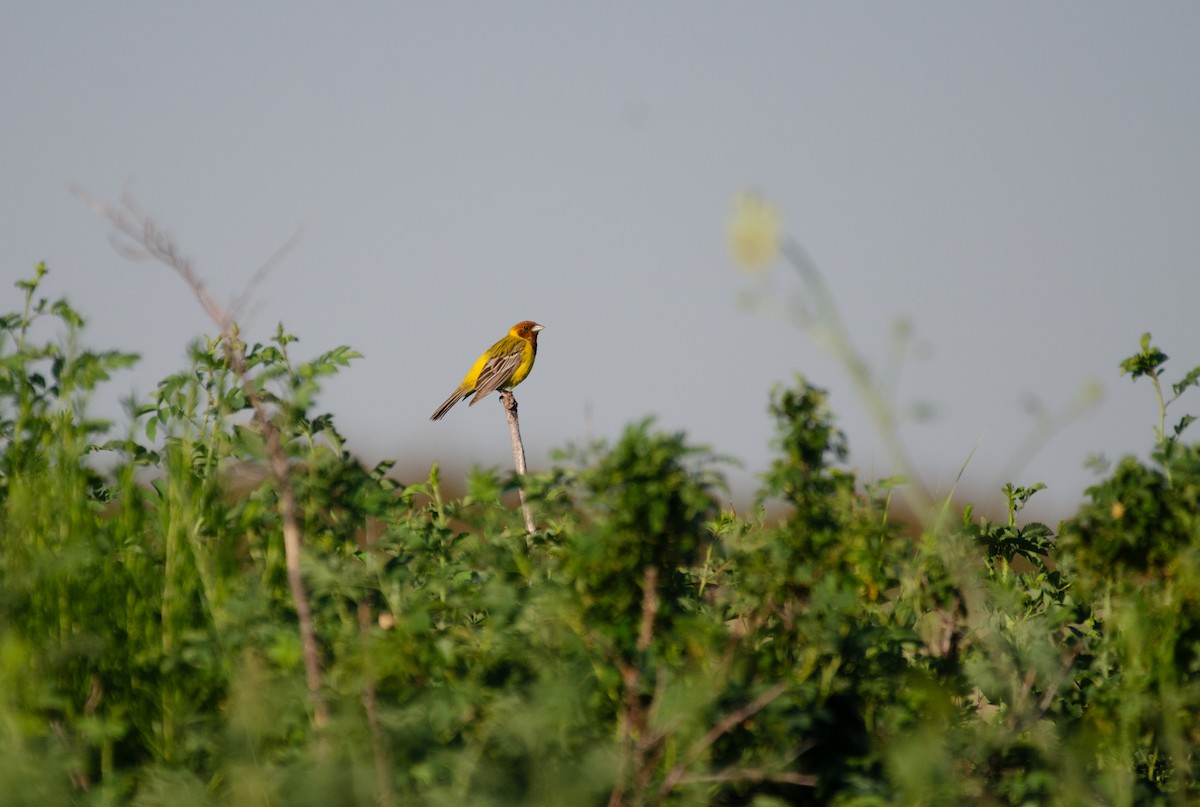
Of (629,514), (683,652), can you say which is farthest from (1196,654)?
(629,514)

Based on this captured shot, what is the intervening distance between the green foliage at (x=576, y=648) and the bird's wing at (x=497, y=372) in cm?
900

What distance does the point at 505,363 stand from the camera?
44.2 ft

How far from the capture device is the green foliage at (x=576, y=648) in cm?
314

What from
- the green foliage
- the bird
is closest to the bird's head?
the bird

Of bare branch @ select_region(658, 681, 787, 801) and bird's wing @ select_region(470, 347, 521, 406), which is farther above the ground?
bird's wing @ select_region(470, 347, 521, 406)

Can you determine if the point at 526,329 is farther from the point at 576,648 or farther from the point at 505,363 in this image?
the point at 576,648

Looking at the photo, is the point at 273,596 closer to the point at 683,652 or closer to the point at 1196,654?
the point at 683,652

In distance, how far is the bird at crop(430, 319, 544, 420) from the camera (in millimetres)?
13383

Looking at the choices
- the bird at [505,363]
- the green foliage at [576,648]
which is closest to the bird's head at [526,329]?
the bird at [505,363]

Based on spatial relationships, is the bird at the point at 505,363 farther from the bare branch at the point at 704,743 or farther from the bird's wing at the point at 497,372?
the bare branch at the point at 704,743

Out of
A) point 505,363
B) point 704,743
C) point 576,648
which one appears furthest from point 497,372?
point 704,743

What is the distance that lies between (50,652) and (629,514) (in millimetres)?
1686

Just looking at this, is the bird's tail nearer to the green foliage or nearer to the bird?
the bird

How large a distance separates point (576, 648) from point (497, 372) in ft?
33.3
